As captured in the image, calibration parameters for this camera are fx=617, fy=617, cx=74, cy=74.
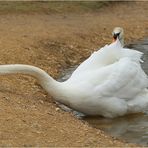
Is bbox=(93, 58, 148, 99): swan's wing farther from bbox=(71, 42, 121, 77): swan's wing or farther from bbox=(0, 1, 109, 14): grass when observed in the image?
bbox=(0, 1, 109, 14): grass

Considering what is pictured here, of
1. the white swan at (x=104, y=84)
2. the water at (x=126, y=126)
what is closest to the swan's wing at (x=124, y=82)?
the white swan at (x=104, y=84)

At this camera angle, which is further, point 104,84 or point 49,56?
point 49,56

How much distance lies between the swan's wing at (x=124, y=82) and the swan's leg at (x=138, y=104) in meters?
0.09

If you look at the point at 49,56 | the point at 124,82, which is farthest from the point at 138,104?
the point at 49,56

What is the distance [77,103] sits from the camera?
8.48 m

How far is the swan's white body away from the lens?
851 centimetres

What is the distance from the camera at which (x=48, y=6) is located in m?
18.0

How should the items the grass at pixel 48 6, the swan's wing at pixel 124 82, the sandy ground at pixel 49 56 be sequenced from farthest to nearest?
the grass at pixel 48 6, the swan's wing at pixel 124 82, the sandy ground at pixel 49 56

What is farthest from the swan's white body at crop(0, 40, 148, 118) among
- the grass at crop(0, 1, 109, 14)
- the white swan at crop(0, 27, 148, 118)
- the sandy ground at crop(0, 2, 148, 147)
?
the grass at crop(0, 1, 109, 14)

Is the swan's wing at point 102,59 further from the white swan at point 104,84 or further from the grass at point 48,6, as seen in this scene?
the grass at point 48,6

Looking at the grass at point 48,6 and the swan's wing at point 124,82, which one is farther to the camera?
the grass at point 48,6

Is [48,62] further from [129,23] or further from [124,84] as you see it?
[129,23]

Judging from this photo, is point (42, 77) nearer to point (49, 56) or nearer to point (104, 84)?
point (104, 84)

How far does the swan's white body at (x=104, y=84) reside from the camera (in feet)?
27.9
